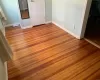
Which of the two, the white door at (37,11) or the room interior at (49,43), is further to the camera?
the white door at (37,11)

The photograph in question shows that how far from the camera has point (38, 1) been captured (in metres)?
3.22

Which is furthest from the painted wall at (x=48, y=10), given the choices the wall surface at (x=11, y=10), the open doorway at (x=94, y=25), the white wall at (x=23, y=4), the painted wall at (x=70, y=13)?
the open doorway at (x=94, y=25)

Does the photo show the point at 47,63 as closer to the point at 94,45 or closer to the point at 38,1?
the point at 94,45

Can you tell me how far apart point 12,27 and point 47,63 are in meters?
1.90

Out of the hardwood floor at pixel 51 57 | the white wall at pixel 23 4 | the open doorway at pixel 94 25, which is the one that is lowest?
the hardwood floor at pixel 51 57

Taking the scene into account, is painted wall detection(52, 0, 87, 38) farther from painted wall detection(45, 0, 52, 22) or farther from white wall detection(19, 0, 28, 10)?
white wall detection(19, 0, 28, 10)

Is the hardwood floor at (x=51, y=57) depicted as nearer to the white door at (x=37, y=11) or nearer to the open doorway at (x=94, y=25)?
the open doorway at (x=94, y=25)

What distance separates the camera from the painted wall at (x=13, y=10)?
3.14 m

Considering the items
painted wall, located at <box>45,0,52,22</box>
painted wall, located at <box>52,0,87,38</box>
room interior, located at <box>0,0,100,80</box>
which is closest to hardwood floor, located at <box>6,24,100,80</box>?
room interior, located at <box>0,0,100,80</box>

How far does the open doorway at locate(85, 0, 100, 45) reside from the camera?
2857 mm

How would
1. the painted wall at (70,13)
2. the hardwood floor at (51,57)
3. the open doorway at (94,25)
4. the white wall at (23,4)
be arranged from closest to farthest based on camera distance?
1. the hardwood floor at (51,57)
2. the painted wall at (70,13)
3. the open doorway at (94,25)
4. the white wall at (23,4)

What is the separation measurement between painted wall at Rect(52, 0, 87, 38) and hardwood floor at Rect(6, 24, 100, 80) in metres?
0.25

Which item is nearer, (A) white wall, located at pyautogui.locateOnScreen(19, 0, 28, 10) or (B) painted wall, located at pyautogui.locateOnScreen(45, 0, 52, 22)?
(A) white wall, located at pyautogui.locateOnScreen(19, 0, 28, 10)

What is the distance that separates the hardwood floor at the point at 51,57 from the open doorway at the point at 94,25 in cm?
28
